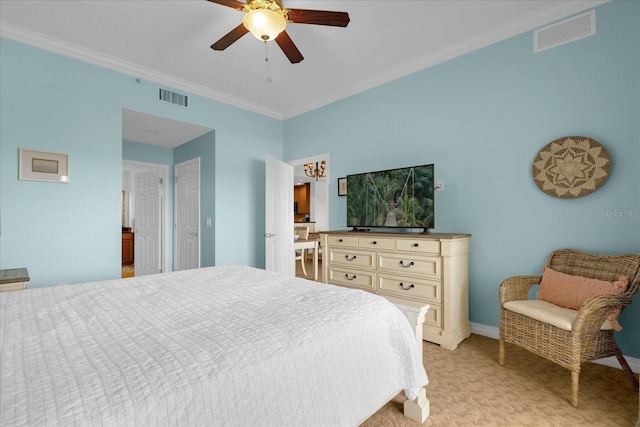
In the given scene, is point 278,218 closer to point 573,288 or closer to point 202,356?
point 573,288

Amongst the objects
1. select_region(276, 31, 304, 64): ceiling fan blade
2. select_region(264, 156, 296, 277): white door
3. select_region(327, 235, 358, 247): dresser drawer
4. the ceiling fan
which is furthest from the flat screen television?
the ceiling fan

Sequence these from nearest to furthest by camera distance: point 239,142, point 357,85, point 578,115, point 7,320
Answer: point 7,320, point 578,115, point 357,85, point 239,142

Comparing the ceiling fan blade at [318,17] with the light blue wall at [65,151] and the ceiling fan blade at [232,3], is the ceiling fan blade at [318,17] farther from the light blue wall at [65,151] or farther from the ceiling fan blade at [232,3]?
the light blue wall at [65,151]

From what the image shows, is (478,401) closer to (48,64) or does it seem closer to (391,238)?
(391,238)

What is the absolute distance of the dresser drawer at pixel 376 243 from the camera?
3.00m

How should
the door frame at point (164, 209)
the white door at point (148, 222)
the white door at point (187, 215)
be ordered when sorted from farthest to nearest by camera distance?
the white door at point (148, 222) < the door frame at point (164, 209) < the white door at point (187, 215)

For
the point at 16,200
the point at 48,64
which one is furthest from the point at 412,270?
the point at 48,64

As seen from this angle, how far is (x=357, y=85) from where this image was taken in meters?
3.90

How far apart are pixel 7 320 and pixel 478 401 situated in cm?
250

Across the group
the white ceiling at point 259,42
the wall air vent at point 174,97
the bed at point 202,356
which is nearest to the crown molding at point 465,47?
the white ceiling at point 259,42

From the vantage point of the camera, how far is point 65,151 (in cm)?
304

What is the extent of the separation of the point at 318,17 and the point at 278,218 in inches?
110

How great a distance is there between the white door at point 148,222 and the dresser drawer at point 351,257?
10.5ft

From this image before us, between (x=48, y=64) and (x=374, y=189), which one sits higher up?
(x=48, y=64)
